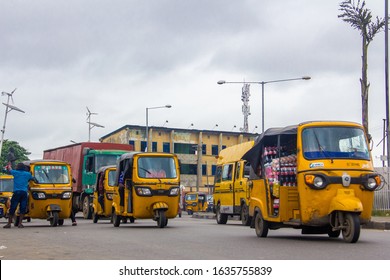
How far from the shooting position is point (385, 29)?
30.3 m

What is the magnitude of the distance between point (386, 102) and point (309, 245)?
1772 centimetres

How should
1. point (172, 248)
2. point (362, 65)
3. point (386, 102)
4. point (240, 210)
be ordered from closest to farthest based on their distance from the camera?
1. point (172, 248)
2. point (240, 210)
3. point (386, 102)
4. point (362, 65)

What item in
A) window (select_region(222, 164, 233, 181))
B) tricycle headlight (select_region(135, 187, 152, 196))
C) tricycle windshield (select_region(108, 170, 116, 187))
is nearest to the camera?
tricycle headlight (select_region(135, 187, 152, 196))

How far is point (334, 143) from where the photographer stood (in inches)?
550

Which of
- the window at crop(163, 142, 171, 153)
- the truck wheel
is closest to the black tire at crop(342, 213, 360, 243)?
the truck wheel

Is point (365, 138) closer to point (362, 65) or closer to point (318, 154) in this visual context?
point (318, 154)

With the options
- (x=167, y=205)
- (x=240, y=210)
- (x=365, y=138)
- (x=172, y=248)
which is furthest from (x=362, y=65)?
(x=172, y=248)

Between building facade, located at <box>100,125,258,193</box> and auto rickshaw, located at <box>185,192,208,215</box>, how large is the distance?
29.1 m

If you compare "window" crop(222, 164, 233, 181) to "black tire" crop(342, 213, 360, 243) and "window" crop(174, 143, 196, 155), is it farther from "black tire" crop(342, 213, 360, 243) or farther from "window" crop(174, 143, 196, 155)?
"window" crop(174, 143, 196, 155)

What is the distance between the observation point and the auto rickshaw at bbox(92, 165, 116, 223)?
25891 millimetres

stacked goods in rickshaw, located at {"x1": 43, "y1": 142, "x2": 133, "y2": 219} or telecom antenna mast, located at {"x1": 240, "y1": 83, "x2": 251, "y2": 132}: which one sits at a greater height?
telecom antenna mast, located at {"x1": 240, "y1": 83, "x2": 251, "y2": 132}

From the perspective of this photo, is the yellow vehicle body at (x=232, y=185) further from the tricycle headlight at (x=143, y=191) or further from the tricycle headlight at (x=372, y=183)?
the tricycle headlight at (x=372, y=183)

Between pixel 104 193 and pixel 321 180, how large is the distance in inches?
558
